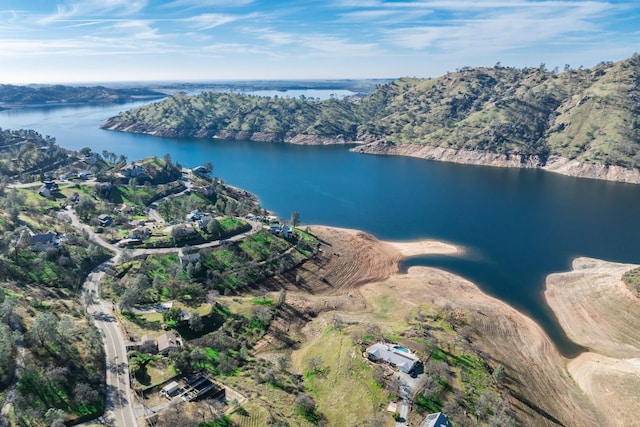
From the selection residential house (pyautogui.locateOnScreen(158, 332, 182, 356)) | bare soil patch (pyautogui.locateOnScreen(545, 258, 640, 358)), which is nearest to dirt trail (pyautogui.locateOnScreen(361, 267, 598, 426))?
bare soil patch (pyautogui.locateOnScreen(545, 258, 640, 358))

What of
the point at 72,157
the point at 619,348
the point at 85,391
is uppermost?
the point at 72,157

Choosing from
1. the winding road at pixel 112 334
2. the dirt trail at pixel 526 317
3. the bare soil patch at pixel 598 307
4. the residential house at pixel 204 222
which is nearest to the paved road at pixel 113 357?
the winding road at pixel 112 334

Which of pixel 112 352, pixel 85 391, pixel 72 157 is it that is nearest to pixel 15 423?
pixel 85 391

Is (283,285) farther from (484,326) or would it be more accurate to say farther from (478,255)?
(478,255)

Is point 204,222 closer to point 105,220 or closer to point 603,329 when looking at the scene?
point 105,220

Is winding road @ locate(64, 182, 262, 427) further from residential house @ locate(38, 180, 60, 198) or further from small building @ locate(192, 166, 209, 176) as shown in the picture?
small building @ locate(192, 166, 209, 176)

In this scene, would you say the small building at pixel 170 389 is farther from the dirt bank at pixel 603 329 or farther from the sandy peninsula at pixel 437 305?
the dirt bank at pixel 603 329
